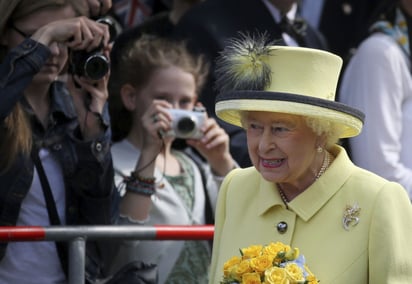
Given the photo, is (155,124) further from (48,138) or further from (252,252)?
(252,252)

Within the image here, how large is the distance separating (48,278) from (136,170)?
69 centimetres

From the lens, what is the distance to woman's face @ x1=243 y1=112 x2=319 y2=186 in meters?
3.41

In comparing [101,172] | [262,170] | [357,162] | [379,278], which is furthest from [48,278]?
[357,162]

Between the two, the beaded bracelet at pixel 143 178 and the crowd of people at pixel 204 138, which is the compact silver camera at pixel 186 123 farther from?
the beaded bracelet at pixel 143 178

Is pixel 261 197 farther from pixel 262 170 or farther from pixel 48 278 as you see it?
pixel 48 278

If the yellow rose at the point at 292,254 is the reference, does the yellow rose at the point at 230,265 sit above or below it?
below

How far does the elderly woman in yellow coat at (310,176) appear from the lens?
10.9 feet

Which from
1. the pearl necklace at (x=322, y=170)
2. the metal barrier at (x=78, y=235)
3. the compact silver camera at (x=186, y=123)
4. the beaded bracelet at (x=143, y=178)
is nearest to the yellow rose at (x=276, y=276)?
the pearl necklace at (x=322, y=170)

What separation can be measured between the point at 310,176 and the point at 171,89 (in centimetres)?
152

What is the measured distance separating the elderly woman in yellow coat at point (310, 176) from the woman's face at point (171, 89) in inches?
51.2

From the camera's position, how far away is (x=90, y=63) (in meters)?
4.26

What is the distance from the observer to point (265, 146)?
3.41m

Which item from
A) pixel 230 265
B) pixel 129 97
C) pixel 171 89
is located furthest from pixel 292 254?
pixel 129 97

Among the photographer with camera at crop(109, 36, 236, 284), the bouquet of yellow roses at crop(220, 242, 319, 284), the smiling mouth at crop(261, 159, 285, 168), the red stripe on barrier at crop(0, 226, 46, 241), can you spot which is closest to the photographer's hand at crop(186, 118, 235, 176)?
the photographer with camera at crop(109, 36, 236, 284)
